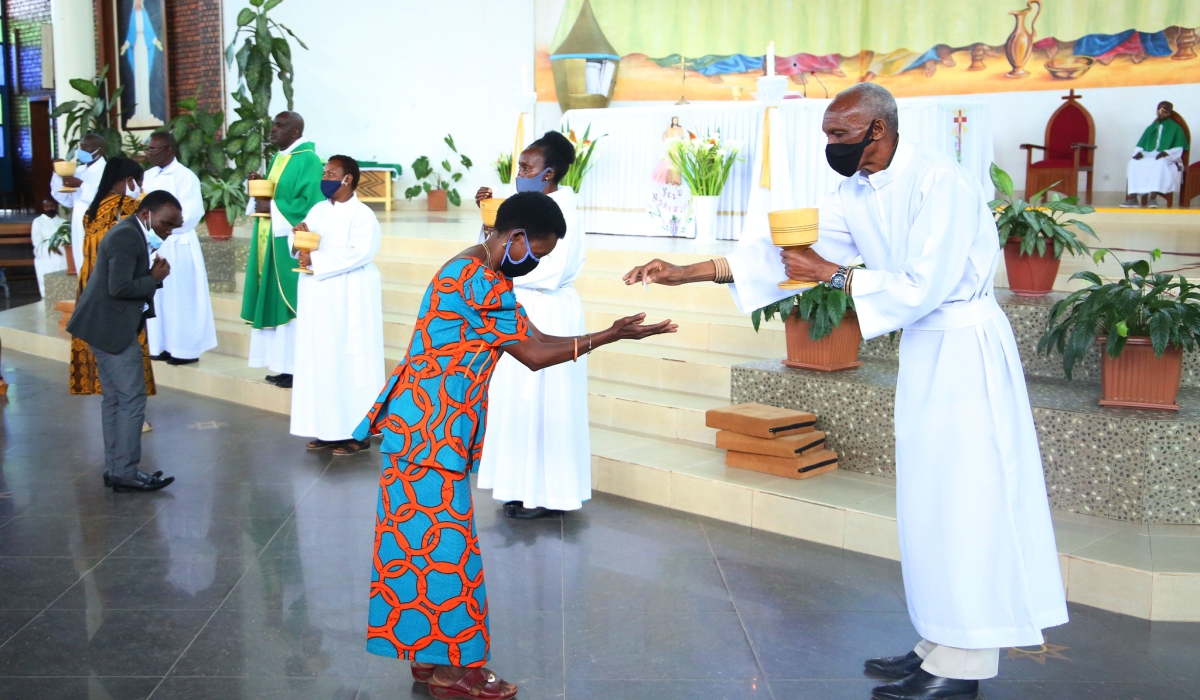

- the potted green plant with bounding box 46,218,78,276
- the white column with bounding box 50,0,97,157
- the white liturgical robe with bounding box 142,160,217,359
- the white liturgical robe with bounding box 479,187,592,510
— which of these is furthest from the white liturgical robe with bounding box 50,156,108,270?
the white liturgical robe with bounding box 479,187,592,510

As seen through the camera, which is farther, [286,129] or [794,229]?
[286,129]

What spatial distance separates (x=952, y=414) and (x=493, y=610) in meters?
1.77

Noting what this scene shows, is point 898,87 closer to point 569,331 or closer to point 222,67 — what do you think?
point 222,67

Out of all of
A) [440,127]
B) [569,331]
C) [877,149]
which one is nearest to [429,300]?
[877,149]

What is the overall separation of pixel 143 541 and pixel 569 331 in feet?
6.76

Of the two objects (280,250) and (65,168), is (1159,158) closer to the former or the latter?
(280,250)

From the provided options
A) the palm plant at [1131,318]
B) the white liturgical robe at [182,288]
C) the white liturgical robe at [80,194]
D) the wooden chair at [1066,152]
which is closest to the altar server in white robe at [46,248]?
the white liturgical robe at [80,194]

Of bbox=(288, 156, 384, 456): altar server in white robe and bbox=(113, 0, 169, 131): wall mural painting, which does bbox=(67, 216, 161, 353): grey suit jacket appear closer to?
bbox=(288, 156, 384, 456): altar server in white robe

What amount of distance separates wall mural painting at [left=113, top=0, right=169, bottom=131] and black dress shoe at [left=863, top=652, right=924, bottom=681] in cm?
1398

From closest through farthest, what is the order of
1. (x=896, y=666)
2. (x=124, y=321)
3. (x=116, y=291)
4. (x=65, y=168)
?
(x=896, y=666)
(x=116, y=291)
(x=124, y=321)
(x=65, y=168)

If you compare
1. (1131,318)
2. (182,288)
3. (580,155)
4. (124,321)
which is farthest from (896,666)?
(580,155)

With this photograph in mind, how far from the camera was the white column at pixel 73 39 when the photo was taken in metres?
14.2

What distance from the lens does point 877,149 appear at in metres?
3.07

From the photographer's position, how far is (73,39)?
559 inches
